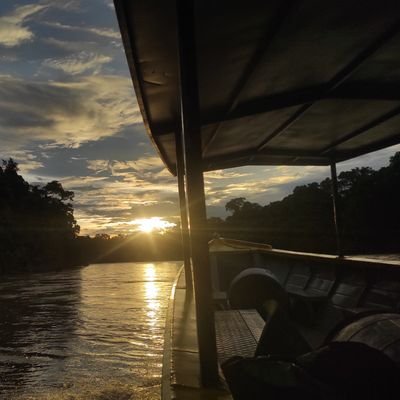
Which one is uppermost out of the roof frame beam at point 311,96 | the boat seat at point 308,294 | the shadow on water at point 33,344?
the roof frame beam at point 311,96

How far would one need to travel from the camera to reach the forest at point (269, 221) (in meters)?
58.7

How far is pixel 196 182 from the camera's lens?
3.29 metres

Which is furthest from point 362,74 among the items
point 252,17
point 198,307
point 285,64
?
point 198,307

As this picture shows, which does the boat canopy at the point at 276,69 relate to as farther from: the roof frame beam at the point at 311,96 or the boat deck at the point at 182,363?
the boat deck at the point at 182,363

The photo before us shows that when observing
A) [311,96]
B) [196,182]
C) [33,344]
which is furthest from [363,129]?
[33,344]

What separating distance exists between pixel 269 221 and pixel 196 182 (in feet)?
223

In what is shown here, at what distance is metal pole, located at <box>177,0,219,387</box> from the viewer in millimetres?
3178

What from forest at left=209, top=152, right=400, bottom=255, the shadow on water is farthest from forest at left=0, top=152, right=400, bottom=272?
the shadow on water

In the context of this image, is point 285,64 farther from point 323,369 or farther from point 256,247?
point 256,247

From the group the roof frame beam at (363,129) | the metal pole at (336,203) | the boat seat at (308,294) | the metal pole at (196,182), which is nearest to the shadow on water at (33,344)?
the boat seat at (308,294)

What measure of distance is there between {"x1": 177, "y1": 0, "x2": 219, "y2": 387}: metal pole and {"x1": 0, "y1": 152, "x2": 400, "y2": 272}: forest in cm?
3694

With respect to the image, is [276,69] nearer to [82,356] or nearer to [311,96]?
[311,96]

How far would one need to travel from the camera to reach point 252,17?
12.2ft

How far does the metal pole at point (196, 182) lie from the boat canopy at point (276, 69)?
4.5 inches
